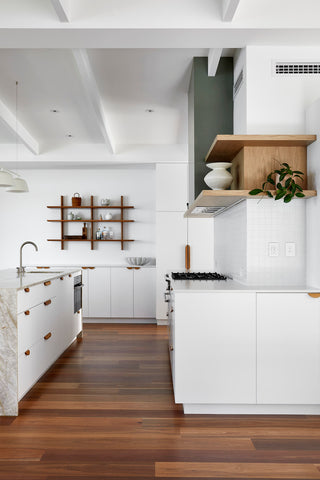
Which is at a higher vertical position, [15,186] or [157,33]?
[157,33]

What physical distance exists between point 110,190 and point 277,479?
548 centimetres

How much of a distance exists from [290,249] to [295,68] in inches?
59.1

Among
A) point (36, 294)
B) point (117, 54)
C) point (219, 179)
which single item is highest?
point (117, 54)

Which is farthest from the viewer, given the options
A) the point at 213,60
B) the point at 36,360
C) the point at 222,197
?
the point at 213,60

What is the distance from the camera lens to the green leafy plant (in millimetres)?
2855

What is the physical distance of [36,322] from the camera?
3297 mm

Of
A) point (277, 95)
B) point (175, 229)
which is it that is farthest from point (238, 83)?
point (175, 229)

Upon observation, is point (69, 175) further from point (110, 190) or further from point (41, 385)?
point (41, 385)

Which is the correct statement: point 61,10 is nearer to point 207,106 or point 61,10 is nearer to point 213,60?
point 213,60

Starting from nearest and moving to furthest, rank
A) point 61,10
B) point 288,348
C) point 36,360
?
point 61,10 < point 288,348 < point 36,360

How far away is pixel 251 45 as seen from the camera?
316 centimetres

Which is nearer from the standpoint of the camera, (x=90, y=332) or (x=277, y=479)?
(x=277, y=479)

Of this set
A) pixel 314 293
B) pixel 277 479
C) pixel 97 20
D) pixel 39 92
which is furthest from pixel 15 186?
pixel 277 479

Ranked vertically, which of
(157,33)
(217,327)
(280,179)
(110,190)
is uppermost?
(157,33)
